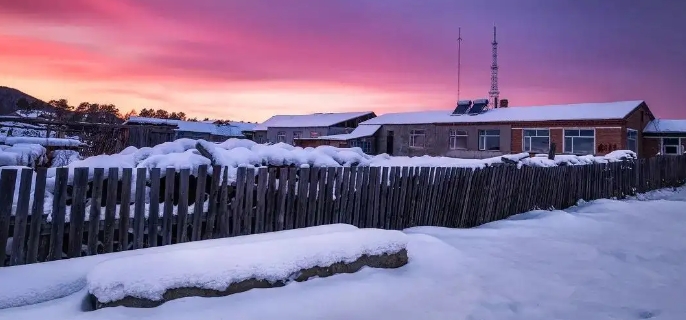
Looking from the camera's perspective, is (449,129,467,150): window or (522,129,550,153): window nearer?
(522,129,550,153): window

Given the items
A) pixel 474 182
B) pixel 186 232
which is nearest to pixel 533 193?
pixel 474 182

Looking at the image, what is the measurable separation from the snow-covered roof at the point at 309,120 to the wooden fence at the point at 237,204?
125ft

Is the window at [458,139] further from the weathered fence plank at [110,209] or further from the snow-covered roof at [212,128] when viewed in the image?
the snow-covered roof at [212,128]

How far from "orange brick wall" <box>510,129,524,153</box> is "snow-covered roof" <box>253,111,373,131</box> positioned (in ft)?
66.2

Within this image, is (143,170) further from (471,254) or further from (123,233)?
Result: (471,254)

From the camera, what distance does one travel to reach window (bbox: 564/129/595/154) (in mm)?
28125

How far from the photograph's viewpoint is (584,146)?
28359mm

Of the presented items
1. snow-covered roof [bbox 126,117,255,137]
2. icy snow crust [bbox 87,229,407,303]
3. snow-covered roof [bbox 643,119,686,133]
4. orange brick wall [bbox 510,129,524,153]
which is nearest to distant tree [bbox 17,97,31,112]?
snow-covered roof [bbox 126,117,255,137]

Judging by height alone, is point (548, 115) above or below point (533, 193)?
above

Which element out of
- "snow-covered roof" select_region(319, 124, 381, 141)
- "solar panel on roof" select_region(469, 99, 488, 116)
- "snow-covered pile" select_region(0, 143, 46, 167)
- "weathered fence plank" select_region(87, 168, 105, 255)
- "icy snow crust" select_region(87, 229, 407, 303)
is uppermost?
"solar panel on roof" select_region(469, 99, 488, 116)

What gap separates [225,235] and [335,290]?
1899 millimetres

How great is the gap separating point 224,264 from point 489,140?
32.1 meters

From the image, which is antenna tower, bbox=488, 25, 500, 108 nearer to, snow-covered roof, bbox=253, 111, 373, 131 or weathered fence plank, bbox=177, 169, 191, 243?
snow-covered roof, bbox=253, 111, 373, 131

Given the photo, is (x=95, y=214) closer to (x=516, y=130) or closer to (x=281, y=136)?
(x=516, y=130)
